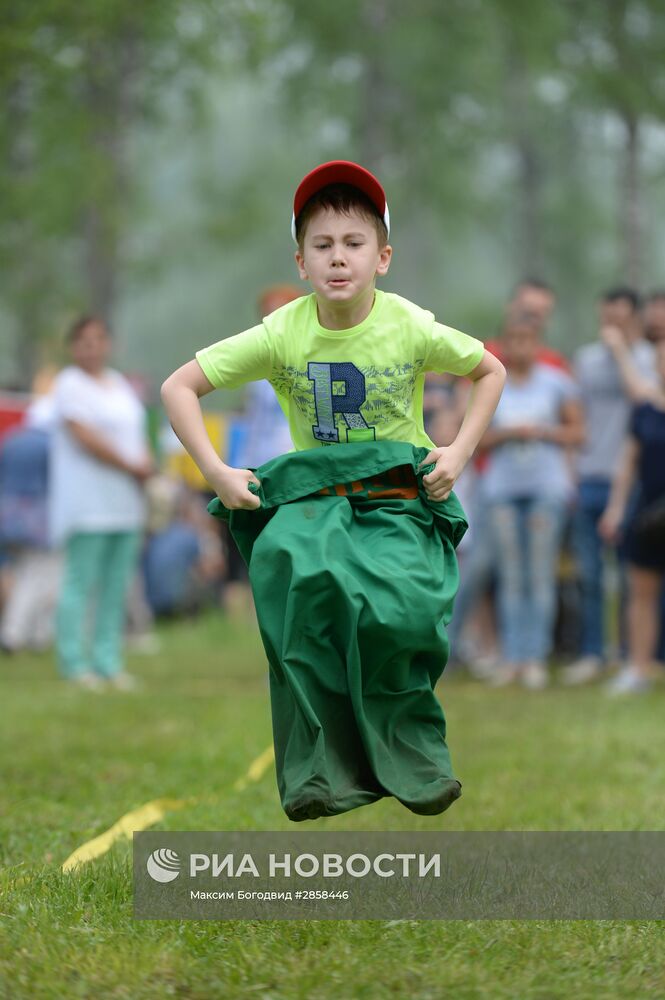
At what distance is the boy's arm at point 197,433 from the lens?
4.04 m

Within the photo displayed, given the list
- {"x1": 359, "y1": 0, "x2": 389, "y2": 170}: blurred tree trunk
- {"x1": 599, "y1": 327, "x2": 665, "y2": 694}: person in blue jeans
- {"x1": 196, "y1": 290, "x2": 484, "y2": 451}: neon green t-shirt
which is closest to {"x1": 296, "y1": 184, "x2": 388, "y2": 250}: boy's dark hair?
{"x1": 196, "y1": 290, "x2": 484, "y2": 451}: neon green t-shirt

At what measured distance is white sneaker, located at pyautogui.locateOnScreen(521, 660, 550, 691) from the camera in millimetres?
9305

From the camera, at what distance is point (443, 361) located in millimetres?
4195

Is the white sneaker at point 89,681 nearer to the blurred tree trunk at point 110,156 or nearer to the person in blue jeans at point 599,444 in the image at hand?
the person in blue jeans at point 599,444

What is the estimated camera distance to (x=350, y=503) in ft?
13.6

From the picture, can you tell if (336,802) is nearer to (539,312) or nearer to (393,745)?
(393,745)

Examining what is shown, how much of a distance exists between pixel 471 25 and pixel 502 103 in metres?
4.95

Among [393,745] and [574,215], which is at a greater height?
[574,215]

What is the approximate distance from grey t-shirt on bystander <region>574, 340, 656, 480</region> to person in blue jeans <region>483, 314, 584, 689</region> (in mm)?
222

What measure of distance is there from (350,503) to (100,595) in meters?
5.77

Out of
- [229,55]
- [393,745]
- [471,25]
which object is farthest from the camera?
[471,25]

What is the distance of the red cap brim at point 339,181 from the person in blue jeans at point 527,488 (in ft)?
17.5

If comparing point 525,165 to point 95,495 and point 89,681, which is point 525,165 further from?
point 89,681

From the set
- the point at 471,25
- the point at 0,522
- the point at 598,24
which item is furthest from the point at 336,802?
the point at 471,25
